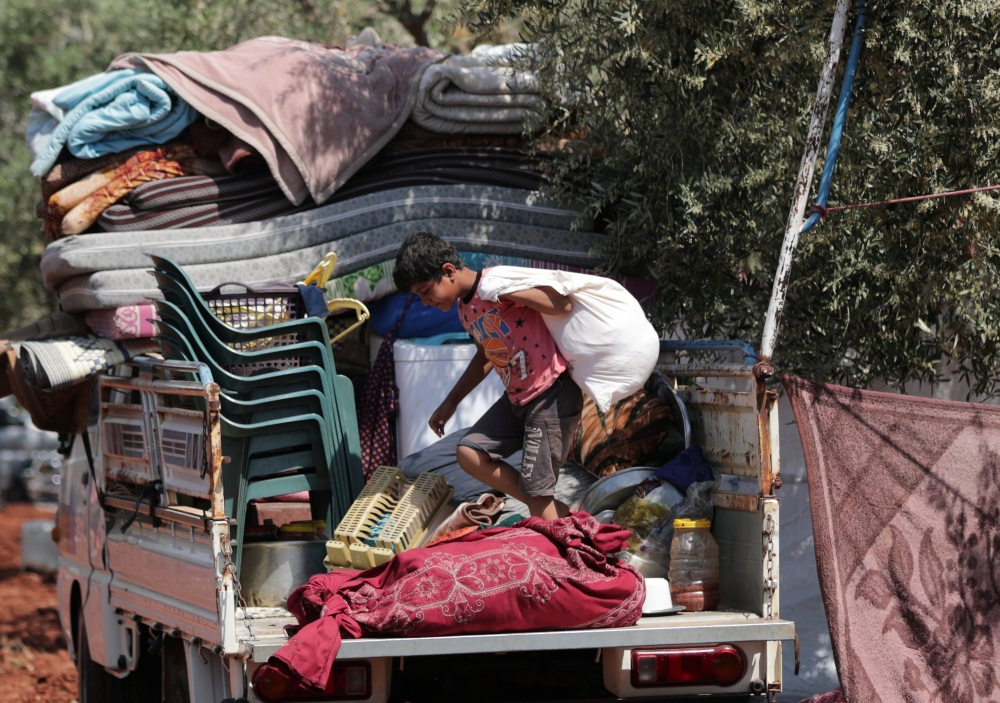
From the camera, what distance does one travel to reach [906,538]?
374 cm

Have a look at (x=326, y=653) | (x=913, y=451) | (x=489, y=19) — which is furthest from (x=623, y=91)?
(x=326, y=653)

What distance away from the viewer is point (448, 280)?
422 centimetres

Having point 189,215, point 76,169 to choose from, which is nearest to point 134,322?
point 189,215

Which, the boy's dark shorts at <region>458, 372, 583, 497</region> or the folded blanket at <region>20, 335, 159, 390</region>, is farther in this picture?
the folded blanket at <region>20, 335, 159, 390</region>

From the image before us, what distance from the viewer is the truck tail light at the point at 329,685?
3229 millimetres

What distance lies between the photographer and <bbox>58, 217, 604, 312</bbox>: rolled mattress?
539 centimetres

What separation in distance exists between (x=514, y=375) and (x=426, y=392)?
1.12m

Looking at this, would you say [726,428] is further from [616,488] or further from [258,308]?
[258,308]

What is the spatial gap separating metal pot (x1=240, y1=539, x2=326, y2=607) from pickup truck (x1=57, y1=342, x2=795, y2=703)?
0.40 ft

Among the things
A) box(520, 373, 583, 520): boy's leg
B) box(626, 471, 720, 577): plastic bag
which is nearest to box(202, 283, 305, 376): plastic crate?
box(520, 373, 583, 520): boy's leg

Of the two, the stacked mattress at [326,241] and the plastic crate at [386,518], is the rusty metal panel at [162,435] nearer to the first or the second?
the plastic crate at [386,518]

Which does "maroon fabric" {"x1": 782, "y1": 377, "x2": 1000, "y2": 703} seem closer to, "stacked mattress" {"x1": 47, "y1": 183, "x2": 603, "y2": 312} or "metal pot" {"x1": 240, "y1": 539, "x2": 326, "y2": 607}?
"metal pot" {"x1": 240, "y1": 539, "x2": 326, "y2": 607}

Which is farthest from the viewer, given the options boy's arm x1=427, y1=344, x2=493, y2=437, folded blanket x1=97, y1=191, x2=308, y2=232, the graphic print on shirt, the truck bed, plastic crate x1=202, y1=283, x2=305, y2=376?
folded blanket x1=97, y1=191, x2=308, y2=232

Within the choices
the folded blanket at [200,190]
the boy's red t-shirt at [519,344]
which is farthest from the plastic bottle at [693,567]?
the folded blanket at [200,190]
